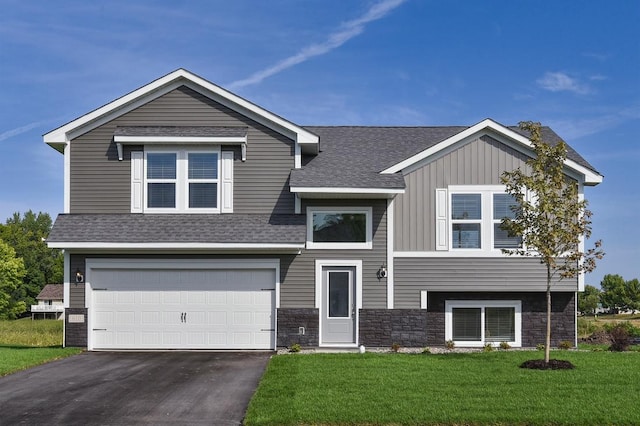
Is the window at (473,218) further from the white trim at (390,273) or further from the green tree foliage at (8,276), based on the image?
the green tree foliage at (8,276)

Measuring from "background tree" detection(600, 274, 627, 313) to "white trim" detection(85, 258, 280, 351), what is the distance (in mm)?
56687

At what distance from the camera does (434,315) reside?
19.4 meters

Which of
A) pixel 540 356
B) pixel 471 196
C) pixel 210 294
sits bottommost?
pixel 540 356

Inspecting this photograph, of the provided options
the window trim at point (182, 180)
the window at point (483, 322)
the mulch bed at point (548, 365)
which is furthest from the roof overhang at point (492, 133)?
the mulch bed at point (548, 365)

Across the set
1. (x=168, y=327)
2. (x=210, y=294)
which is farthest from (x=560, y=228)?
(x=168, y=327)

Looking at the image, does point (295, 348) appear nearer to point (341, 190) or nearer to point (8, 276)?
point (341, 190)

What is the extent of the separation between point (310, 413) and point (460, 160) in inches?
428

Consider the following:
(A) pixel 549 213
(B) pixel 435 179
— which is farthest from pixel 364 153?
(A) pixel 549 213

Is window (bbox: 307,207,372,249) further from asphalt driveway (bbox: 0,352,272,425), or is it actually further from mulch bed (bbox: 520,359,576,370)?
mulch bed (bbox: 520,359,576,370)

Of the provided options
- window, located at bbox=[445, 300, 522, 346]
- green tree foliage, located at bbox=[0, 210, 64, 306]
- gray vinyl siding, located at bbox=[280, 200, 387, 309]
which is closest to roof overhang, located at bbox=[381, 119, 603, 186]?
gray vinyl siding, located at bbox=[280, 200, 387, 309]

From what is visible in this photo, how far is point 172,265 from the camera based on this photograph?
60.5ft

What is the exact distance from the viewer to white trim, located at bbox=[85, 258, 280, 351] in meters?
18.4

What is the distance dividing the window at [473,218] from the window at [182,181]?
238 inches

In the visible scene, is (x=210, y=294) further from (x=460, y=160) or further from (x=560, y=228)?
(x=560, y=228)
